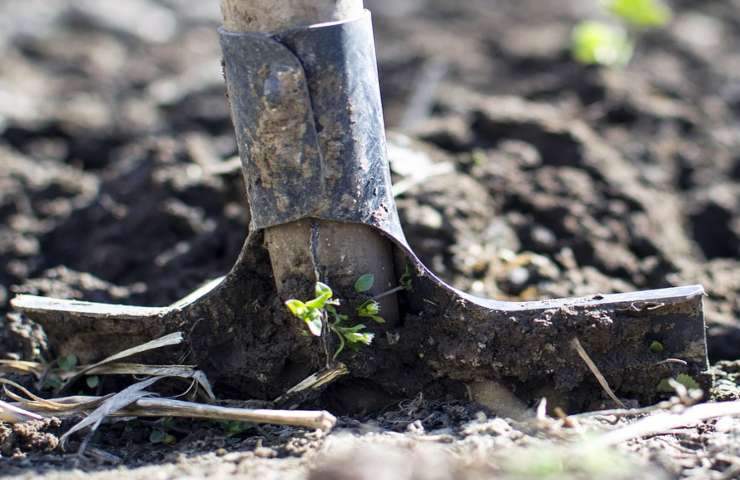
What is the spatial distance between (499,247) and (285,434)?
1275 mm

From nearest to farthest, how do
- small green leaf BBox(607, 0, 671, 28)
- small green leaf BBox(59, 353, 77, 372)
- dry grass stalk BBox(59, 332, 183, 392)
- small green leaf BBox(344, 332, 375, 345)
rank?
small green leaf BBox(344, 332, 375, 345) < dry grass stalk BBox(59, 332, 183, 392) < small green leaf BBox(59, 353, 77, 372) < small green leaf BBox(607, 0, 671, 28)

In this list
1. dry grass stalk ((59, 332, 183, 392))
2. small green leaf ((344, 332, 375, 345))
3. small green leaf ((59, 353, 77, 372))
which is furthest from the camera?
small green leaf ((59, 353, 77, 372))

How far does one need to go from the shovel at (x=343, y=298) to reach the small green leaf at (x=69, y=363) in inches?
1.1

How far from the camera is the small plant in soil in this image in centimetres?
201

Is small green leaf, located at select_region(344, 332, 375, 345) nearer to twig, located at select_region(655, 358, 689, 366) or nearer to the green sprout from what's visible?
the green sprout

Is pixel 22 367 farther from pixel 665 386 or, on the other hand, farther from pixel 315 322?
pixel 665 386

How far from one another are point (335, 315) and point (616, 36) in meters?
3.26

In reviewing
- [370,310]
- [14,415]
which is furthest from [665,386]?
[14,415]

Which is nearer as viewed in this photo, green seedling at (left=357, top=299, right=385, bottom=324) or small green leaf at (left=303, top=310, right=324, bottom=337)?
small green leaf at (left=303, top=310, right=324, bottom=337)

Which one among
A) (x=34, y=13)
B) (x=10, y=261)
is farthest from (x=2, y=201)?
(x=34, y=13)

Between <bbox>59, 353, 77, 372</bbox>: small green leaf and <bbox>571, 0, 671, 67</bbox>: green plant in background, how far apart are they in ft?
10.0

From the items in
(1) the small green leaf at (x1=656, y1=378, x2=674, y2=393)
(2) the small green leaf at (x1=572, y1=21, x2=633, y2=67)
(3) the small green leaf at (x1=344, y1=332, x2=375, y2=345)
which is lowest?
(1) the small green leaf at (x1=656, y1=378, x2=674, y2=393)

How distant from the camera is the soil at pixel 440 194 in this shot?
1.96 m

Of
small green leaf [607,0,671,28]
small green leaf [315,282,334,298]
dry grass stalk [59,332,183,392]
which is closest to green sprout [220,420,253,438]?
dry grass stalk [59,332,183,392]
